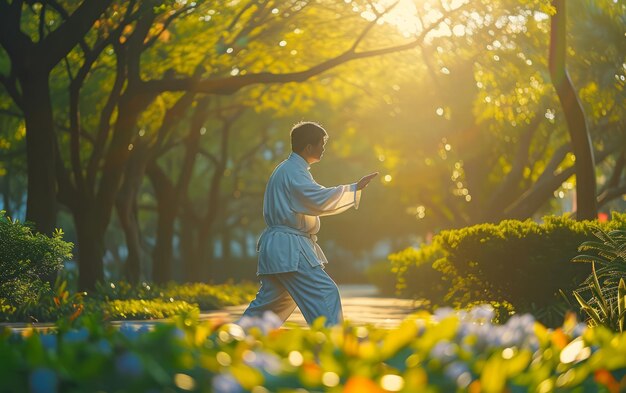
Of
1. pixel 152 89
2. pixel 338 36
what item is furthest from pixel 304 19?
pixel 152 89

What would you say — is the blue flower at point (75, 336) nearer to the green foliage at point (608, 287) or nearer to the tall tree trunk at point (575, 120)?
the green foliage at point (608, 287)

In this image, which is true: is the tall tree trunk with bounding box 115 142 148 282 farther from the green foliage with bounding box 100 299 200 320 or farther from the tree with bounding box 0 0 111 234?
the tree with bounding box 0 0 111 234

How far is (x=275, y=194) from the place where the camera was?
30.3 feet

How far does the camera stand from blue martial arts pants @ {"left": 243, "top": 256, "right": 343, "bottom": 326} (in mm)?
8914

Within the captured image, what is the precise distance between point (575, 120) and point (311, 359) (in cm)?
1241

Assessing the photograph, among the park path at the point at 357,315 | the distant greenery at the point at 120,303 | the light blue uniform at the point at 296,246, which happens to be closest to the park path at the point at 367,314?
the park path at the point at 357,315

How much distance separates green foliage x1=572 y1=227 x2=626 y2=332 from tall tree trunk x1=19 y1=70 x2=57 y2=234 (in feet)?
25.3

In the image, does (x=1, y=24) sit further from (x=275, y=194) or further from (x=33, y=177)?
(x=275, y=194)

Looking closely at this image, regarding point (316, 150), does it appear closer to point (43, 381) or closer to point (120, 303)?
point (43, 381)

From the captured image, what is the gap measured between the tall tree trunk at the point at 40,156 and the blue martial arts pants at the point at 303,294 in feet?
26.8

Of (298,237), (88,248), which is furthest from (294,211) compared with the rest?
(88,248)

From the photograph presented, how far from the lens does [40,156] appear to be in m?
16.7

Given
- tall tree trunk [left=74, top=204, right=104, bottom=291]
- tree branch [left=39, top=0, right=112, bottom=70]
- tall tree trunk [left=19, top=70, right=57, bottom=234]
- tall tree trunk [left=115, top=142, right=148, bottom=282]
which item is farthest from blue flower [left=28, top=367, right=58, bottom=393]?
tall tree trunk [left=115, top=142, right=148, bottom=282]

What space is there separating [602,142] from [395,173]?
30.6 feet
